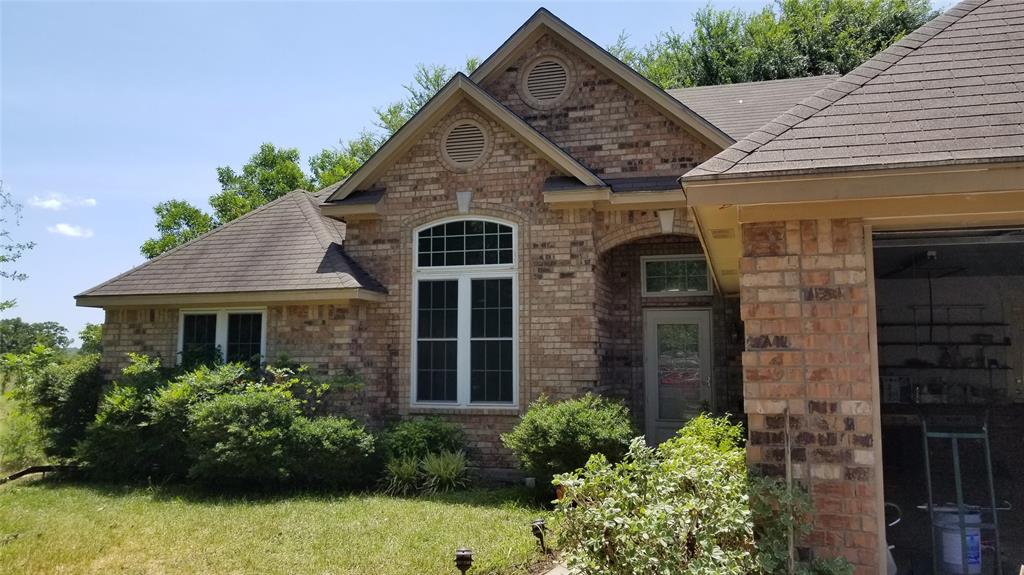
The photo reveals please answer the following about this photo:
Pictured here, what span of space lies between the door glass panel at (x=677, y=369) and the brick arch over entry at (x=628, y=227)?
1868 mm

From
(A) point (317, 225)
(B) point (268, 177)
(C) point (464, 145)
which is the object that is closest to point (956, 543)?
(C) point (464, 145)

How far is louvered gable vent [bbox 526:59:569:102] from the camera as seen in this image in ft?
38.3

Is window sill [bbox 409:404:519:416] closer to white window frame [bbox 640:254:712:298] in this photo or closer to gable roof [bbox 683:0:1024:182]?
white window frame [bbox 640:254:712:298]

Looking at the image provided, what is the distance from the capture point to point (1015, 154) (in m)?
3.86

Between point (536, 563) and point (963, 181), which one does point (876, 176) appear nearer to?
point (963, 181)

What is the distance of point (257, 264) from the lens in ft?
37.2

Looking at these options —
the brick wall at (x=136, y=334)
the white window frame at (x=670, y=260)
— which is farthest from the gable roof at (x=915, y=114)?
the brick wall at (x=136, y=334)

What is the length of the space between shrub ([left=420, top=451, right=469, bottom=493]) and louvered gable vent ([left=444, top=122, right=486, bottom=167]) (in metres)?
4.47

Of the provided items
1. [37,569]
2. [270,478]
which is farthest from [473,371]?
[37,569]

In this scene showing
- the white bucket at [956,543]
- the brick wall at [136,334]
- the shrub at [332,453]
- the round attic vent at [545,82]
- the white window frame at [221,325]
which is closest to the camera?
the white bucket at [956,543]

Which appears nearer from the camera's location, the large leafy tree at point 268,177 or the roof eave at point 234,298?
the roof eave at point 234,298

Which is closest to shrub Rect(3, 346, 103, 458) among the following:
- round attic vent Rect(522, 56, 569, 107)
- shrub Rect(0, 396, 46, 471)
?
shrub Rect(0, 396, 46, 471)

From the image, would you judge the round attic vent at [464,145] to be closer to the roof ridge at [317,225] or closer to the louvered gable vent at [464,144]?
the louvered gable vent at [464,144]

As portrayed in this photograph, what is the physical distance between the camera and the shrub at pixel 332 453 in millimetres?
8992
